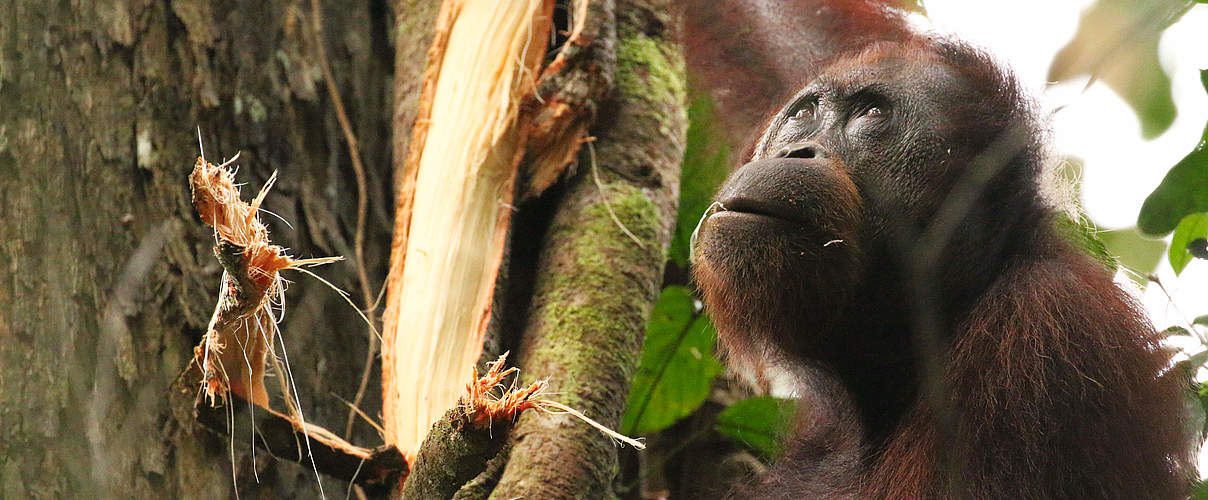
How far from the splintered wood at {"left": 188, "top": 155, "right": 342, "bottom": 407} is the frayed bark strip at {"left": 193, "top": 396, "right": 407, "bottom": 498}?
51 mm

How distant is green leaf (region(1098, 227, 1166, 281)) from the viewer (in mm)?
2975

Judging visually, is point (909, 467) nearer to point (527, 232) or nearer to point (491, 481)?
point (491, 481)

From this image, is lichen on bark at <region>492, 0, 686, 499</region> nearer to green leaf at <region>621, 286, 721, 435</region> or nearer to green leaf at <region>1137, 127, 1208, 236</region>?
green leaf at <region>621, 286, 721, 435</region>

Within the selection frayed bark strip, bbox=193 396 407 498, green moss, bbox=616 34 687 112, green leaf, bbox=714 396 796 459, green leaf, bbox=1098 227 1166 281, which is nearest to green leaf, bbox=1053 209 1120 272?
green leaf, bbox=1098 227 1166 281

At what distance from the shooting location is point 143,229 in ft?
9.14

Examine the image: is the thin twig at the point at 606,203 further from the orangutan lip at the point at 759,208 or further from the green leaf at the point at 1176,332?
the green leaf at the point at 1176,332

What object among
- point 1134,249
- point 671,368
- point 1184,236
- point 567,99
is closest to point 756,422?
point 671,368

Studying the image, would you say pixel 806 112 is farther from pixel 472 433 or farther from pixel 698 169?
pixel 472 433

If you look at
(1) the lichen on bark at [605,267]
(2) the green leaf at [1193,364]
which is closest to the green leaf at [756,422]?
(1) the lichen on bark at [605,267]

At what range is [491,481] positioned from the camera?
8.39 feet

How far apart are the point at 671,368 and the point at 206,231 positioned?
2010 mm

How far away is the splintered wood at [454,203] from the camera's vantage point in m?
2.76

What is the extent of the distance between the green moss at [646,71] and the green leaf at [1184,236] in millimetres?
1561

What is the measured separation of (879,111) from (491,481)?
1.52m
